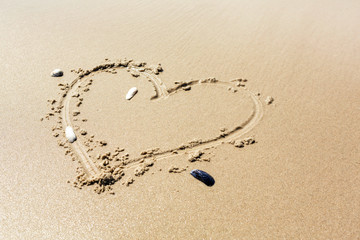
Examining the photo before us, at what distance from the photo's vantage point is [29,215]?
6.48 ft

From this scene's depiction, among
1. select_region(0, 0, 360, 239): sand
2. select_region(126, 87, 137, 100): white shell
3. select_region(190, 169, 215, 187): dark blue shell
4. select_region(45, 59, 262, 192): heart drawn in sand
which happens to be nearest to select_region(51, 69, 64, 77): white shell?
select_region(0, 0, 360, 239): sand

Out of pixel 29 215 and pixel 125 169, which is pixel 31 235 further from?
pixel 125 169

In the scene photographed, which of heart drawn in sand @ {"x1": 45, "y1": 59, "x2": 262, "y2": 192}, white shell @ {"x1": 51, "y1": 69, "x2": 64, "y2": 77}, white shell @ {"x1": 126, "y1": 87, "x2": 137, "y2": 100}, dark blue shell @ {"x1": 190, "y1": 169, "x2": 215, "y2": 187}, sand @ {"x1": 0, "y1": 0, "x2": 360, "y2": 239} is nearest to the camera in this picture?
sand @ {"x1": 0, "y1": 0, "x2": 360, "y2": 239}

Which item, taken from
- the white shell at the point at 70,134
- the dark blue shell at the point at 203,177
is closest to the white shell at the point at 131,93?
the white shell at the point at 70,134

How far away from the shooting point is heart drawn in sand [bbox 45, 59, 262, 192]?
2359 millimetres

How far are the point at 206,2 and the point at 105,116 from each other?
11.4ft

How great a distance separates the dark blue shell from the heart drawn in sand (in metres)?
0.32

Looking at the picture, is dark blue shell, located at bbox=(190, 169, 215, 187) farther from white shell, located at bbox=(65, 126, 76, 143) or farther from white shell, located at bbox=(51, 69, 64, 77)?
white shell, located at bbox=(51, 69, 64, 77)

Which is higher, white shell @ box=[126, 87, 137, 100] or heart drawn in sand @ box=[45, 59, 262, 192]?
white shell @ box=[126, 87, 137, 100]

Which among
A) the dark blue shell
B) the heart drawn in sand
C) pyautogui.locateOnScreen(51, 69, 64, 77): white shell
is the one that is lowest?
the dark blue shell

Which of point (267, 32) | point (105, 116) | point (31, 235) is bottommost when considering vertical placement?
point (31, 235)

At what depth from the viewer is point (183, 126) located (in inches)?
106

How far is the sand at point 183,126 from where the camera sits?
1976 mm

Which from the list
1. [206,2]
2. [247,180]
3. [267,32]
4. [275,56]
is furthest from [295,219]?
[206,2]
